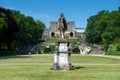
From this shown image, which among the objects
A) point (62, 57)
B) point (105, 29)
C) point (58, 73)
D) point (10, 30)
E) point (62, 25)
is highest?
point (105, 29)

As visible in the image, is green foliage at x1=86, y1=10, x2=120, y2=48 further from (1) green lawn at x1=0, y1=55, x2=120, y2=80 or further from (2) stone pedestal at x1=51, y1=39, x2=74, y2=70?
(2) stone pedestal at x1=51, y1=39, x2=74, y2=70

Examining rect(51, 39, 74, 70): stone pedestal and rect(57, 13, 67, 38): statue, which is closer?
rect(51, 39, 74, 70): stone pedestal

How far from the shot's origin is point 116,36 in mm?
97938

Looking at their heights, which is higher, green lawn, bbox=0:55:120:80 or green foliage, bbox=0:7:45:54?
green foliage, bbox=0:7:45:54

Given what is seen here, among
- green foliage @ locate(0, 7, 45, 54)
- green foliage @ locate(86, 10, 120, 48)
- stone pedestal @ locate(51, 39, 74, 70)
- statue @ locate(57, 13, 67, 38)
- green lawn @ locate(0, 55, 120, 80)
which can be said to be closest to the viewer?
green lawn @ locate(0, 55, 120, 80)

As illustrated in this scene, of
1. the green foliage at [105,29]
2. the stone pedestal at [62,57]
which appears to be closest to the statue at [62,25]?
the stone pedestal at [62,57]

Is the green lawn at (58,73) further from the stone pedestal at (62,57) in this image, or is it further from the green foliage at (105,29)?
the green foliage at (105,29)

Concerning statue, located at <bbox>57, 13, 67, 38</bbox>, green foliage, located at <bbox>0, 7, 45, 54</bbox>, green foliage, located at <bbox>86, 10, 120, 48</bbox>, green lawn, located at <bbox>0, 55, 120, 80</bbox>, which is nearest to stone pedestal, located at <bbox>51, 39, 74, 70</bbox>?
green lawn, located at <bbox>0, 55, 120, 80</bbox>

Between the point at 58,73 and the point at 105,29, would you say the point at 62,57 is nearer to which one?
the point at 58,73

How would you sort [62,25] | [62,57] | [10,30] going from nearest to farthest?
[62,57], [62,25], [10,30]

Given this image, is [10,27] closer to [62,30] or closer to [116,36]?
[116,36]

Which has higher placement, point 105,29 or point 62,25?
point 105,29

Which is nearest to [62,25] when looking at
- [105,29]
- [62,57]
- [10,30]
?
[62,57]

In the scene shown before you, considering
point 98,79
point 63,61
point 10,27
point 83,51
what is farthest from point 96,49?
point 98,79
